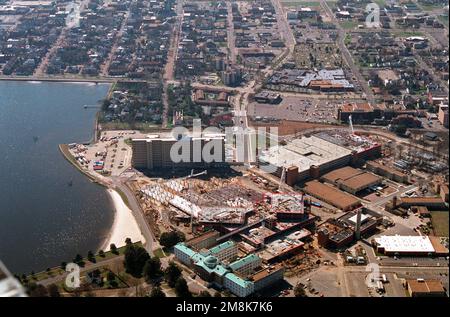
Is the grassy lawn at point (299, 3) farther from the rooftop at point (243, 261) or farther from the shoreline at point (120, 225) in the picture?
the rooftop at point (243, 261)

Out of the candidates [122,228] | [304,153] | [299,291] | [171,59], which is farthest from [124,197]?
[171,59]

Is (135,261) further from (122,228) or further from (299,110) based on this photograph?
(299,110)

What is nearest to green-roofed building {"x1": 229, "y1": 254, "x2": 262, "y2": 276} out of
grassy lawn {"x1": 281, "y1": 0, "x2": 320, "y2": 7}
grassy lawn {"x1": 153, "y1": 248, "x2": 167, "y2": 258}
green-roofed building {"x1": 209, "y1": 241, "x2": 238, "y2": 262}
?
green-roofed building {"x1": 209, "y1": 241, "x2": 238, "y2": 262}

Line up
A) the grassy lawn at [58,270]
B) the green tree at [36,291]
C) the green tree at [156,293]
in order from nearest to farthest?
the green tree at [36,291] → the green tree at [156,293] → the grassy lawn at [58,270]

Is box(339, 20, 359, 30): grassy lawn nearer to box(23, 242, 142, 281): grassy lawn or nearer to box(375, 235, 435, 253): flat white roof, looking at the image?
box(375, 235, 435, 253): flat white roof

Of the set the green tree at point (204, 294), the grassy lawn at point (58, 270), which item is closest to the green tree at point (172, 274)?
the green tree at point (204, 294)

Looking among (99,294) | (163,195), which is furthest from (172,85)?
(99,294)
